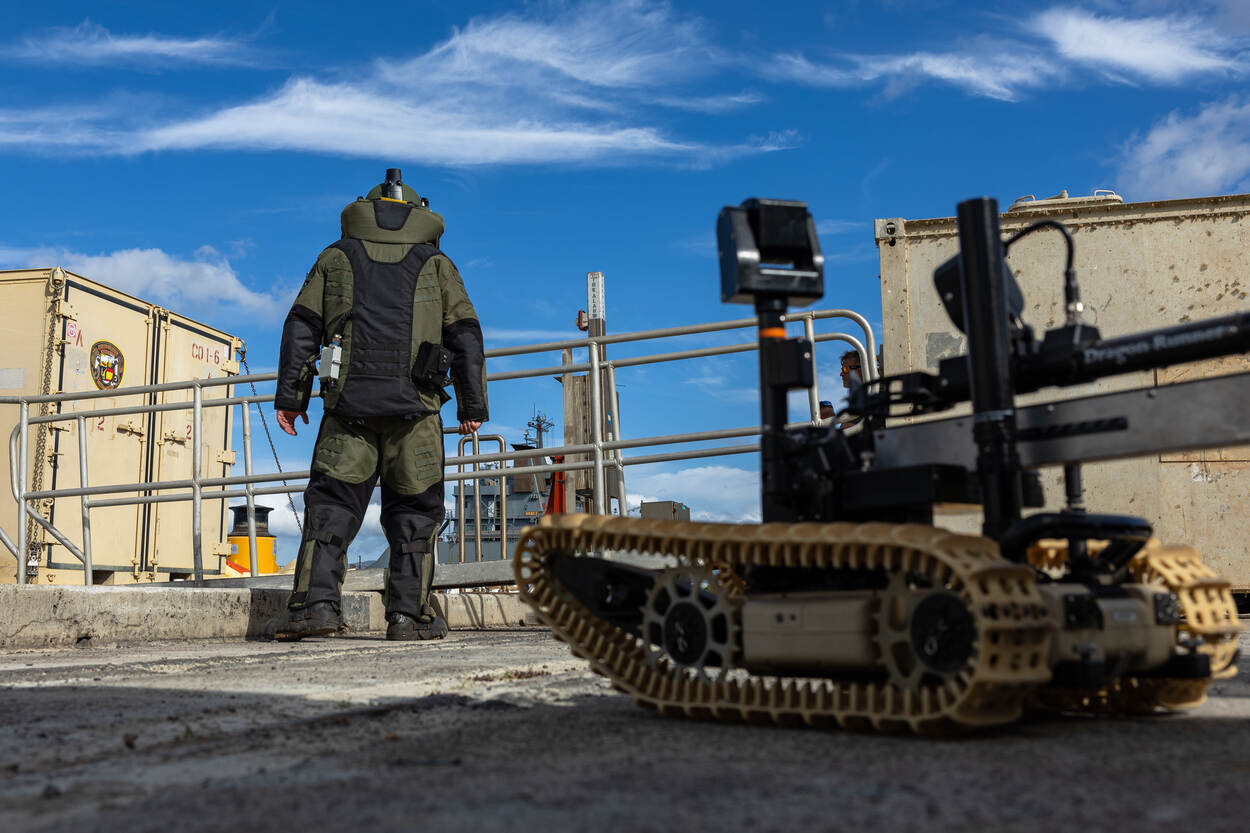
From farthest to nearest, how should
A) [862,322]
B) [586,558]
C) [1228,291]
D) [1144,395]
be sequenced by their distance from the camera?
[1228,291] → [862,322] → [586,558] → [1144,395]

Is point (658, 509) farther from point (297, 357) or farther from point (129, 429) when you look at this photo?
point (129, 429)

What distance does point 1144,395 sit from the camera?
8.81ft

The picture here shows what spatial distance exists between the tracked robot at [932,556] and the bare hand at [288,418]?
3.20 metres

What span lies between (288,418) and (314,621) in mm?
1153

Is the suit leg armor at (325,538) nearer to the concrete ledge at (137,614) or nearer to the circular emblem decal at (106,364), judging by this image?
the concrete ledge at (137,614)

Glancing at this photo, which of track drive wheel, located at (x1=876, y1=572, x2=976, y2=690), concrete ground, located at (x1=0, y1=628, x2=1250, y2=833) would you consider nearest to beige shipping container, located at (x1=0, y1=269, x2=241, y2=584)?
concrete ground, located at (x1=0, y1=628, x2=1250, y2=833)

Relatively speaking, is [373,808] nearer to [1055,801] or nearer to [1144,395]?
[1055,801]

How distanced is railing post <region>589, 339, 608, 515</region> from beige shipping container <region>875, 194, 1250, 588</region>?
8.76ft

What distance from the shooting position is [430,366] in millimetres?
6000

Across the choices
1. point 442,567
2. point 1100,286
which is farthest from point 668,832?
point 1100,286

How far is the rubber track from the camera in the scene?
235 centimetres

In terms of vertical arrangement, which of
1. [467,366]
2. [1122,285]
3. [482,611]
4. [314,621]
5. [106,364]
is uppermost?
[106,364]

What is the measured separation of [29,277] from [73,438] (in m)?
1.85

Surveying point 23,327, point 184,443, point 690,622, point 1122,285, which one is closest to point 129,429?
point 184,443
